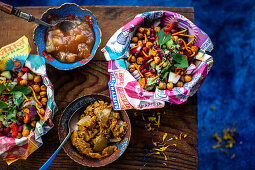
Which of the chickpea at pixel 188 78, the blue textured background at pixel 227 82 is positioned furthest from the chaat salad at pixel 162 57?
the blue textured background at pixel 227 82

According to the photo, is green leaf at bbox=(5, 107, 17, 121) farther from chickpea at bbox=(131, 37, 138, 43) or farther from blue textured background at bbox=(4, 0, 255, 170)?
blue textured background at bbox=(4, 0, 255, 170)

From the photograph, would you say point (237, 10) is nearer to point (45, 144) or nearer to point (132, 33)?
point (132, 33)

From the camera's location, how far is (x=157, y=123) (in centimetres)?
210

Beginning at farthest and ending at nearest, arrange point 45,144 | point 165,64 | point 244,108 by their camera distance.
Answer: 1. point 244,108
2. point 45,144
3. point 165,64

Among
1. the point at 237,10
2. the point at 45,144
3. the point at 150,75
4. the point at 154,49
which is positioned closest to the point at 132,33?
the point at 154,49

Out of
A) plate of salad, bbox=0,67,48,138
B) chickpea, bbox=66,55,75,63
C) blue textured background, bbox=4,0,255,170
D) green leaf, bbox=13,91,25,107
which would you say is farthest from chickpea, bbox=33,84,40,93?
blue textured background, bbox=4,0,255,170

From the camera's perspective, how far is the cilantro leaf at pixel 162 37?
6.27 feet

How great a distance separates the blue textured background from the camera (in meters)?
3.02

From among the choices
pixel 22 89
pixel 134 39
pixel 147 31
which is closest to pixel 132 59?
pixel 134 39

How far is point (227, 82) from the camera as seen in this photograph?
3.05 meters

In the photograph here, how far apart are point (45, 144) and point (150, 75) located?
1.12 m

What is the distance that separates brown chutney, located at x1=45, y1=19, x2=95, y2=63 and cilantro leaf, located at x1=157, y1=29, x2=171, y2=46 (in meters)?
0.56

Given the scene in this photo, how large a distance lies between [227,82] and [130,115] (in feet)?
5.30

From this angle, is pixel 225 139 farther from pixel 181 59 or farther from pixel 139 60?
pixel 139 60
